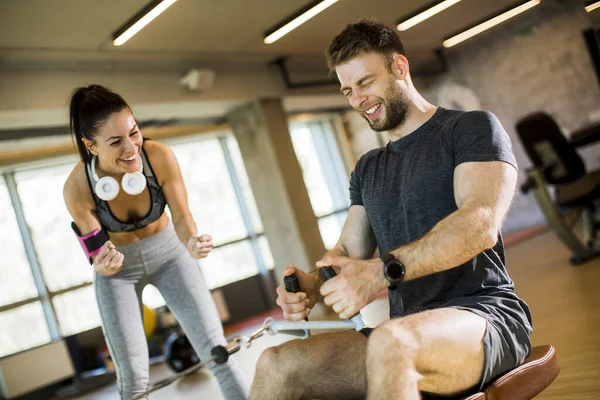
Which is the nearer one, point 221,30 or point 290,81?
point 221,30

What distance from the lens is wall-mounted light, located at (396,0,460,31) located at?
595cm

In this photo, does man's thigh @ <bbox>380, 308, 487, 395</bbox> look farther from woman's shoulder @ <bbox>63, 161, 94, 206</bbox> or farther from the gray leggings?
woman's shoulder @ <bbox>63, 161, 94, 206</bbox>

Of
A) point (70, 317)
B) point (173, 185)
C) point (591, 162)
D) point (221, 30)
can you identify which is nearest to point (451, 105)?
point (591, 162)

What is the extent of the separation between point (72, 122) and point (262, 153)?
4739mm

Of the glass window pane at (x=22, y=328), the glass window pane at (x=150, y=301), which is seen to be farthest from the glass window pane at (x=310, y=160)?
the glass window pane at (x=22, y=328)

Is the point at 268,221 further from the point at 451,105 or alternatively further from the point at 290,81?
the point at 451,105

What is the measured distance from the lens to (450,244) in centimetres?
131

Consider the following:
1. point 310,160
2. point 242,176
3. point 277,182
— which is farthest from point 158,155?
point 310,160

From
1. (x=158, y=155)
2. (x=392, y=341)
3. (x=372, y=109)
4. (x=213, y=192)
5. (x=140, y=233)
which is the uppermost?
(x=213, y=192)

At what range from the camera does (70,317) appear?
324 centimetres

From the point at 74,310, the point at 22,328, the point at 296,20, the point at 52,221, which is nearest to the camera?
the point at 52,221

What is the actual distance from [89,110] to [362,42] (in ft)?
2.70

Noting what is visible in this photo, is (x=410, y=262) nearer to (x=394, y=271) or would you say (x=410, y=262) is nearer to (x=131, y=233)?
(x=394, y=271)

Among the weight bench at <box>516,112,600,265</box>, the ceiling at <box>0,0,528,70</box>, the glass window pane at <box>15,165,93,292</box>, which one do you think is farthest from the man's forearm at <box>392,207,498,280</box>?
the weight bench at <box>516,112,600,265</box>
